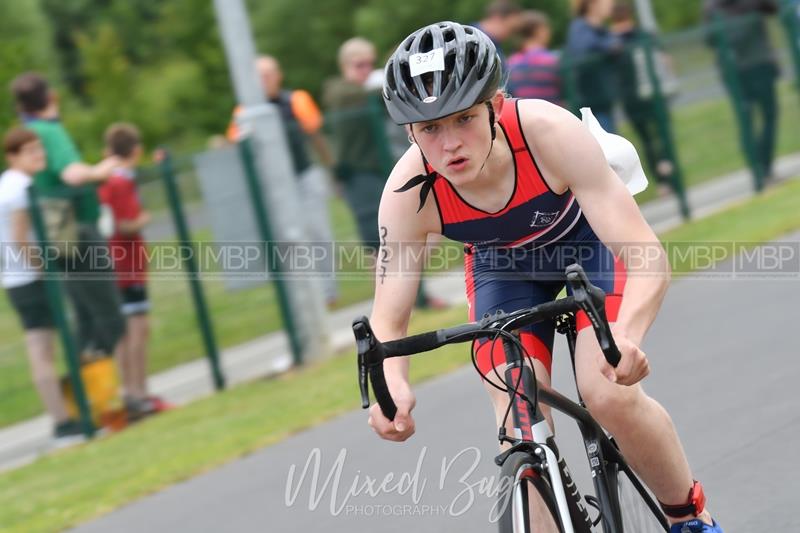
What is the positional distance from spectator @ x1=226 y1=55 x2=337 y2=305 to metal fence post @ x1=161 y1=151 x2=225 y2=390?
118 centimetres

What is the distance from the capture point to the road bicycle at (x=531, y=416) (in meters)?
3.68

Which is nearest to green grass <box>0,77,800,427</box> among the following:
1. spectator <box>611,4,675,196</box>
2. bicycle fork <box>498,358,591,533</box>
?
spectator <box>611,4,675,196</box>

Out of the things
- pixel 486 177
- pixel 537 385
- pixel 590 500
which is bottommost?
pixel 590 500

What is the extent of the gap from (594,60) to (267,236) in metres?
4.27

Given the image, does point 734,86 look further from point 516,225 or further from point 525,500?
point 525,500

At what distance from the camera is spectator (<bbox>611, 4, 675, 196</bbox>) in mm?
14109

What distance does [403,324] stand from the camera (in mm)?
4422

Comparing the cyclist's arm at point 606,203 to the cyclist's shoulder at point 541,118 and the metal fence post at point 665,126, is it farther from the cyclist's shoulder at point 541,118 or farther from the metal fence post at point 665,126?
the metal fence post at point 665,126

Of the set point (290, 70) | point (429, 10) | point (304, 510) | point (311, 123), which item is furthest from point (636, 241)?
point (290, 70)

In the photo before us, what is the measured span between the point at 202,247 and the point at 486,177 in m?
6.98

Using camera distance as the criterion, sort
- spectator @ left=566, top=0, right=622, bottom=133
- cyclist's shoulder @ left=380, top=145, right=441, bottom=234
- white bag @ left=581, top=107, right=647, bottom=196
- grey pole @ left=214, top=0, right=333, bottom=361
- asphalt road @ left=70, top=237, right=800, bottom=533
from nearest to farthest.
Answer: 1. cyclist's shoulder @ left=380, top=145, right=441, bottom=234
2. white bag @ left=581, top=107, right=647, bottom=196
3. asphalt road @ left=70, top=237, right=800, bottom=533
4. grey pole @ left=214, top=0, right=333, bottom=361
5. spectator @ left=566, top=0, right=622, bottom=133

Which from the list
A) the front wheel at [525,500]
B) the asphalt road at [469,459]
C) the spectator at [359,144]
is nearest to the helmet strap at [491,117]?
the front wheel at [525,500]

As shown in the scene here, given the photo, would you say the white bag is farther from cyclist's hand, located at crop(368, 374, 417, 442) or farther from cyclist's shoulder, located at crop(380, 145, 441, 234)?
cyclist's hand, located at crop(368, 374, 417, 442)

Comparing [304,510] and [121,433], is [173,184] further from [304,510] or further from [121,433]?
[304,510]
